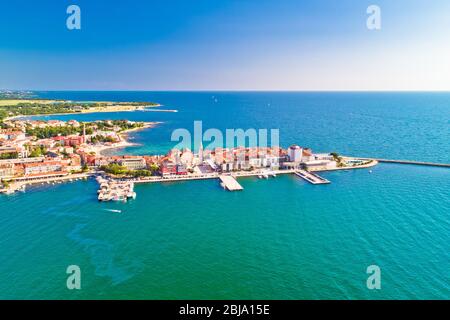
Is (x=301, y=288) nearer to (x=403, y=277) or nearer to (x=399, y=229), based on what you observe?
(x=403, y=277)

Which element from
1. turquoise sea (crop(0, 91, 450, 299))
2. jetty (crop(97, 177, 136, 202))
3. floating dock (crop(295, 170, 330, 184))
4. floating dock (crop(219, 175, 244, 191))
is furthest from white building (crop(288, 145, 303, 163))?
jetty (crop(97, 177, 136, 202))

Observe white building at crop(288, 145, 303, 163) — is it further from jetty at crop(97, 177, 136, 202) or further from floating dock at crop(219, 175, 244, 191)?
jetty at crop(97, 177, 136, 202)

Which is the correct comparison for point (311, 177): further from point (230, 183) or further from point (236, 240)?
point (236, 240)

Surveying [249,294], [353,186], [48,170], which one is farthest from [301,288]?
[48,170]

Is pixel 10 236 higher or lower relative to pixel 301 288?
higher

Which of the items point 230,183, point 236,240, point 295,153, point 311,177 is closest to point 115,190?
point 230,183

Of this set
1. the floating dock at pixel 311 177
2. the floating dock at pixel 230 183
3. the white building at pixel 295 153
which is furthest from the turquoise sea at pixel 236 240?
the white building at pixel 295 153
